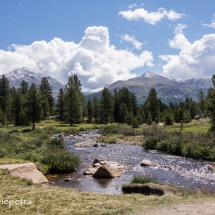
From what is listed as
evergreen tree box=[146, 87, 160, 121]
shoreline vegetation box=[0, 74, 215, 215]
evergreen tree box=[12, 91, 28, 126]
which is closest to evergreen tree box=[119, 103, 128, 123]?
evergreen tree box=[146, 87, 160, 121]

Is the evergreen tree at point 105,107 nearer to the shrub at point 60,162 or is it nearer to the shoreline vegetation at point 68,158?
the shoreline vegetation at point 68,158

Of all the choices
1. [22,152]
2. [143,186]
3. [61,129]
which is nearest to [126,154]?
[22,152]

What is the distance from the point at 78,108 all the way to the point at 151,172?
6535 centimetres

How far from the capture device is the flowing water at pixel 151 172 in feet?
73.6

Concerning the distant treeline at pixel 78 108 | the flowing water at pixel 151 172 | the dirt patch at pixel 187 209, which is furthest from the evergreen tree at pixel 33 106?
the dirt patch at pixel 187 209

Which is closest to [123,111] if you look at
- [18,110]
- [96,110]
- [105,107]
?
[105,107]

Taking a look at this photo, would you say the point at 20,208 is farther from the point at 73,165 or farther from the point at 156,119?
the point at 156,119

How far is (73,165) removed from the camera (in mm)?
28234

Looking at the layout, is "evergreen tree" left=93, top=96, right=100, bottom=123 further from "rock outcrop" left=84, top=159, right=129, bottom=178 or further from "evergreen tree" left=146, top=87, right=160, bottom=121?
"rock outcrop" left=84, top=159, right=129, bottom=178

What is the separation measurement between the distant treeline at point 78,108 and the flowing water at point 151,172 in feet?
70.0

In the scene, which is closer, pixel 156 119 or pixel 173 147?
pixel 173 147

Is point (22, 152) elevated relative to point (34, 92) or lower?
lower

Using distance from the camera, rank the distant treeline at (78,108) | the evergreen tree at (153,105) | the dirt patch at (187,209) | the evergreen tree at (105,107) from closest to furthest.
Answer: the dirt patch at (187,209) < the distant treeline at (78,108) < the evergreen tree at (153,105) < the evergreen tree at (105,107)

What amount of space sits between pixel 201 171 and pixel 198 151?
7826mm
